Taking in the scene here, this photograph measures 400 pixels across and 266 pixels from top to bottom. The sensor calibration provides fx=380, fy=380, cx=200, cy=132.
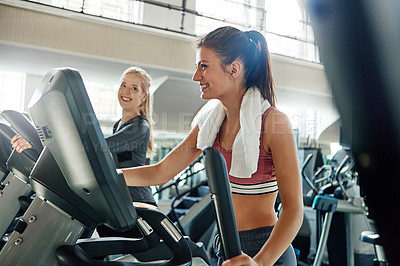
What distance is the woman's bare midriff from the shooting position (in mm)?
1010

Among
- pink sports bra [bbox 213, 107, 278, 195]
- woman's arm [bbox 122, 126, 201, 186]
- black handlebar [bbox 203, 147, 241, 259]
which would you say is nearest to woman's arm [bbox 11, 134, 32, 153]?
woman's arm [bbox 122, 126, 201, 186]

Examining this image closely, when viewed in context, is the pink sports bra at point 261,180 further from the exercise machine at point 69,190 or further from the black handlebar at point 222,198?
the black handlebar at point 222,198

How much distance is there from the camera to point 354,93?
0.75 ft

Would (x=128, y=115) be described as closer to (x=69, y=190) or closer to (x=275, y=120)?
(x=275, y=120)

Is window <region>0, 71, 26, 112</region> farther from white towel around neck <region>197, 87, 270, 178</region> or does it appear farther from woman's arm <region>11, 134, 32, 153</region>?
white towel around neck <region>197, 87, 270, 178</region>

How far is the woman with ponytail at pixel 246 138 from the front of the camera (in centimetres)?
92

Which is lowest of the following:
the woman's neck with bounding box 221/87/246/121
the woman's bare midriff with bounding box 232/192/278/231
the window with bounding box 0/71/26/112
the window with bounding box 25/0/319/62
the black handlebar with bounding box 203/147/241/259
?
the woman's bare midriff with bounding box 232/192/278/231

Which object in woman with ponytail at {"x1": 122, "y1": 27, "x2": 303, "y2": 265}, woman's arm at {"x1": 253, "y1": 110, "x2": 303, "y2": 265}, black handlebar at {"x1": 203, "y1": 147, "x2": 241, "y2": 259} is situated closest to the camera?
black handlebar at {"x1": 203, "y1": 147, "x2": 241, "y2": 259}

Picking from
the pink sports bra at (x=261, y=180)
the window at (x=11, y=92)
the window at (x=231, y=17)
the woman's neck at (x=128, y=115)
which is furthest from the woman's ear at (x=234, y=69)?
the window at (x=11, y=92)

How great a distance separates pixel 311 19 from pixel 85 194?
0.57 meters

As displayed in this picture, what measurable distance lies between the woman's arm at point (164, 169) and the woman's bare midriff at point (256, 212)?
0.23 meters

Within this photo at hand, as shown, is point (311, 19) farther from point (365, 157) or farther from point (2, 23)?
point (2, 23)

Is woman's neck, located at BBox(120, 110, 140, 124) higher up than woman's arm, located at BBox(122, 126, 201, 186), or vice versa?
woman's neck, located at BBox(120, 110, 140, 124)

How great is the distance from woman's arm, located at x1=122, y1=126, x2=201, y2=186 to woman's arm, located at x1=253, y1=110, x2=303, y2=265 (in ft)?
0.95
